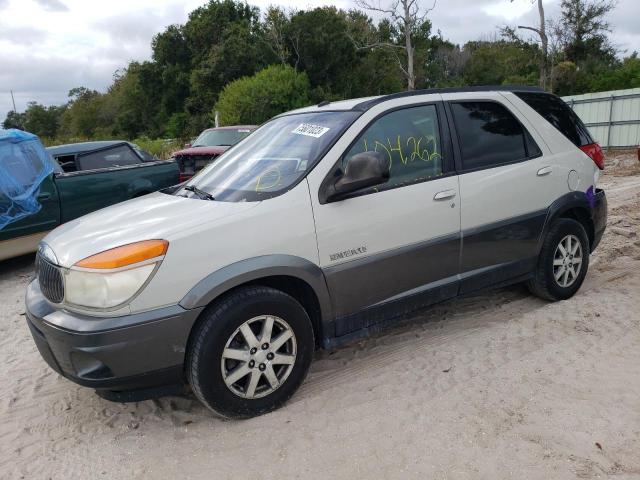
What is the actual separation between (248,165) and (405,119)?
115cm

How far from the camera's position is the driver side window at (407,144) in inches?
139

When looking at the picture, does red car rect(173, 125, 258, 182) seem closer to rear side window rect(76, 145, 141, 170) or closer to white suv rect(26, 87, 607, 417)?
rear side window rect(76, 145, 141, 170)

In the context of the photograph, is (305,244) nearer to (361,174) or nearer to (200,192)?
(361,174)

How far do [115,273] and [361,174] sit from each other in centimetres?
150

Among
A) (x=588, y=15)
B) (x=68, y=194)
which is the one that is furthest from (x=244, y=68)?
(x=68, y=194)

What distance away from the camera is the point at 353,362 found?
12.6ft

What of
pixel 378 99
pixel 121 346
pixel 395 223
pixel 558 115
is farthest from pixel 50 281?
pixel 558 115

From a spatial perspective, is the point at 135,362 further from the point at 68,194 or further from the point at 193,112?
the point at 193,112

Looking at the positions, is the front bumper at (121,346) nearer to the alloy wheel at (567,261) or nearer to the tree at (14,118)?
the alloy wheel at (567,261)

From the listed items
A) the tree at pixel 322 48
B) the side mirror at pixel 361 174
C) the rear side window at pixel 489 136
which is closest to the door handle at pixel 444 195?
the rear side window at pixel 489 136

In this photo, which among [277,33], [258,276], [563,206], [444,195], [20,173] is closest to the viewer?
[258,276]

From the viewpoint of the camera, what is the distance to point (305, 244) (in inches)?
124

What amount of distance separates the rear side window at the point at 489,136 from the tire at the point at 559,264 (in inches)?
27.9

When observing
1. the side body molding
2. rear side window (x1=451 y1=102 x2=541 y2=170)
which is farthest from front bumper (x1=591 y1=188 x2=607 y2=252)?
the side body molding
